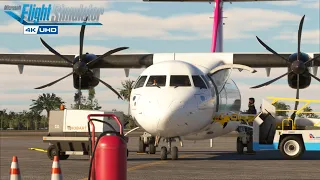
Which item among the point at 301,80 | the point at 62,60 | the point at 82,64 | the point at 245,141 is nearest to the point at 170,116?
the point at 245,141

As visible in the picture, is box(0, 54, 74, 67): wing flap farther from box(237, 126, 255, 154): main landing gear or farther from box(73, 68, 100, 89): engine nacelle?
box(237, 126, 255, 154): main landing gear

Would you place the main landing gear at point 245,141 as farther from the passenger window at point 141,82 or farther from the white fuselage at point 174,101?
the passenger window at point 141,82

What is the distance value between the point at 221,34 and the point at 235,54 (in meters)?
5.58

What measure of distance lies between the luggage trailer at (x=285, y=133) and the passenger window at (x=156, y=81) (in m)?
4.04

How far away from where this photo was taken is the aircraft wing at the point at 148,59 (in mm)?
25302

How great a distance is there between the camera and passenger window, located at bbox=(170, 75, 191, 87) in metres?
19.9

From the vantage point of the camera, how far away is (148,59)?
2827 cm

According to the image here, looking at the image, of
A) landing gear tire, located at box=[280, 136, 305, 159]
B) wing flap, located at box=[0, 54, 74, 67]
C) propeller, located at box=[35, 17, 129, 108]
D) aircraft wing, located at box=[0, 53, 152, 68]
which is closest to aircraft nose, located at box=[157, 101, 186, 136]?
landing gear tire, located at box=[280, 136, 305, 159]

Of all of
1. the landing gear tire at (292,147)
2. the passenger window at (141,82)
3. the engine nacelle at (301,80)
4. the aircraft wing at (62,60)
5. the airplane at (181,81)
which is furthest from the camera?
the aircraft wing at (62,60)

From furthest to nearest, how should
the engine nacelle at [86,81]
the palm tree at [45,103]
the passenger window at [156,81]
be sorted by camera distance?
the palm tree at [45,103], the engine nacelle at [86,81], the passenger window at [156,81]

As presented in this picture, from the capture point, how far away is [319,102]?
21781 mm

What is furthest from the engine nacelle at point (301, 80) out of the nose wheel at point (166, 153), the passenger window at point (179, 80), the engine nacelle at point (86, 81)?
the engine nacelle at point (86, 81)

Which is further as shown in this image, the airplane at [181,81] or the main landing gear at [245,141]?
the main landing gear at [245,141]

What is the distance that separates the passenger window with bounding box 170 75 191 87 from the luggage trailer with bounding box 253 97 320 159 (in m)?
3.42
